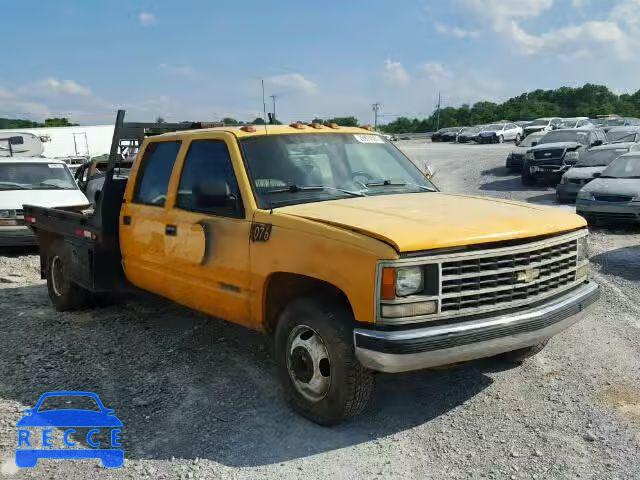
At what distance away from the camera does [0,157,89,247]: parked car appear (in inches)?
423

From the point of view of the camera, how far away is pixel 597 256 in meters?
9.46

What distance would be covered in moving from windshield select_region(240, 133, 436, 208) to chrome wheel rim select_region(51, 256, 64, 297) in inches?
139

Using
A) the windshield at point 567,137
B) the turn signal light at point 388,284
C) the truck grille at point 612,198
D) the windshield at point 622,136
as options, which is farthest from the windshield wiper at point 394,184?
the windshield at point 622,136

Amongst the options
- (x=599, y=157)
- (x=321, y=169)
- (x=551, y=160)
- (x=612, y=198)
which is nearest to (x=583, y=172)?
(x=599, y=157)

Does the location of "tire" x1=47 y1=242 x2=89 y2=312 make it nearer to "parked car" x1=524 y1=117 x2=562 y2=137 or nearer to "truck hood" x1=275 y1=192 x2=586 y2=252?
"truck hood" x1=275 y1=192 x2=586 y2=252

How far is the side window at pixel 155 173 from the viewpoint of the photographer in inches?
213

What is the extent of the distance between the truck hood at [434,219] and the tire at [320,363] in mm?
580

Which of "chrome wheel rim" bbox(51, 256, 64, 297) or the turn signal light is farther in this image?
"chrome wheel rim" bbox(51, 256, 64, 297)

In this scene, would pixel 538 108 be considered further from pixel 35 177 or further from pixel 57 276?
pixel 57 276

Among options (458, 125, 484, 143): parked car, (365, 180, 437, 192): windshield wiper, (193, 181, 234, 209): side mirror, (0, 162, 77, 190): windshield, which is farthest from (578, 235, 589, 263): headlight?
(458, 125, 484, 143): parked car

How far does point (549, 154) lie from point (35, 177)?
14018 mm

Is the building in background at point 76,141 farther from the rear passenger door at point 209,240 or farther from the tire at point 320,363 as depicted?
the tire at point 320,363

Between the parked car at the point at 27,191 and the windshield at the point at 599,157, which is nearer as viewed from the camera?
the parked car at the point at 27,191

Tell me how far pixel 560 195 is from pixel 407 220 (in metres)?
12.4
